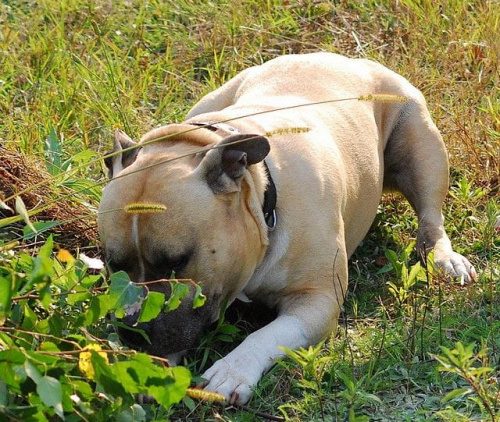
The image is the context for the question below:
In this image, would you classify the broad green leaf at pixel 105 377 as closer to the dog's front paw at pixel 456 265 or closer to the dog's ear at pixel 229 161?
the dog's ear at pixel 229 161

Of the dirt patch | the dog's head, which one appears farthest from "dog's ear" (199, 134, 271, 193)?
the dirt patch

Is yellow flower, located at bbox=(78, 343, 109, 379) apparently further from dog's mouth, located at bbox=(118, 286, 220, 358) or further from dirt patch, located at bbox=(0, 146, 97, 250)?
dirt patch, located at bbox=(0, 146, 97, 250)

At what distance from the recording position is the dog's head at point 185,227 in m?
3.75

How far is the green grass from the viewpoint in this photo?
369 centimetres

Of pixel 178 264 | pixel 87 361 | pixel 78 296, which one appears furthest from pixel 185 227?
pixel 87 361

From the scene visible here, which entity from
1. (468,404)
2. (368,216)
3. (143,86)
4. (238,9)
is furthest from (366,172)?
(238,9)

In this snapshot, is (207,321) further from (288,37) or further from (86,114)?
(288,37)

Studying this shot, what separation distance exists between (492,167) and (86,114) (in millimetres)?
2292

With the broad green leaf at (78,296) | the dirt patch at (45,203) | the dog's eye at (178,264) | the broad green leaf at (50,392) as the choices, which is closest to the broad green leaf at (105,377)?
the broad green leaf at (50,392)

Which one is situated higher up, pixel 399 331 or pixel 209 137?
pixel 209 137

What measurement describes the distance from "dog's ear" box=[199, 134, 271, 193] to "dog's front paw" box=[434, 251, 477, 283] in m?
1.30

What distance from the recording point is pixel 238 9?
7102 mm

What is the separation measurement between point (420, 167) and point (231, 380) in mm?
2083

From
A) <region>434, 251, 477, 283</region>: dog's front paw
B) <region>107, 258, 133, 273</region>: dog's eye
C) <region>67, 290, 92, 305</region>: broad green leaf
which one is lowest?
<region>434, 251, 477, 283</region>: dog's front paw
